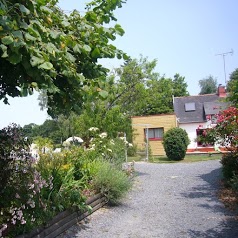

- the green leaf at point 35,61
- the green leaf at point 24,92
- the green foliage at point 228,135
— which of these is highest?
the green leaf at point 35,61

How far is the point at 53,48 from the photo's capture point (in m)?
2.91

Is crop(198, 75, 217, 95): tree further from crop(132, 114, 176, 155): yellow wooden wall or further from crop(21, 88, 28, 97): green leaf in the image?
crop(21, 88, 28, 97): green leaf

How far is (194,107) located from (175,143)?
49.5 feet

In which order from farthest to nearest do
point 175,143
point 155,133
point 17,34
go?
point 155,133, point 175,143, point 17,34

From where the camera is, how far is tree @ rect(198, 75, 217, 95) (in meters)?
61.0

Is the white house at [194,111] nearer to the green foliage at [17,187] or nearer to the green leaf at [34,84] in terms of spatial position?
the green foliage at [17,187]

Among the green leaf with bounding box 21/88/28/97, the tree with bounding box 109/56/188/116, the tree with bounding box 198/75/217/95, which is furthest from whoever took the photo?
the tree with bounding box 198/75/217/95

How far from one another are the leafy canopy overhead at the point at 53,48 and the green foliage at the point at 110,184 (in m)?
3.58

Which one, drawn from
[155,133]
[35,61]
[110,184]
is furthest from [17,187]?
[155,133]

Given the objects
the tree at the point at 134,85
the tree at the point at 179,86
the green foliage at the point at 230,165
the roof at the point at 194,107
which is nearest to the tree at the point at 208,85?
the tree at the point at 179,86

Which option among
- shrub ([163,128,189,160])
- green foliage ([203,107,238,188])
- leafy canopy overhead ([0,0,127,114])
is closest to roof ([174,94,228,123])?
shrub ([163,128,189,160])

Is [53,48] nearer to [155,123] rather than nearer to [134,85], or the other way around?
[134,85]

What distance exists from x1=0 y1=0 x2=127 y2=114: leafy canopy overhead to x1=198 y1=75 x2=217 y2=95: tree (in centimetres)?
5934

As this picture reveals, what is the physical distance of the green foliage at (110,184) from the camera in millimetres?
7715
